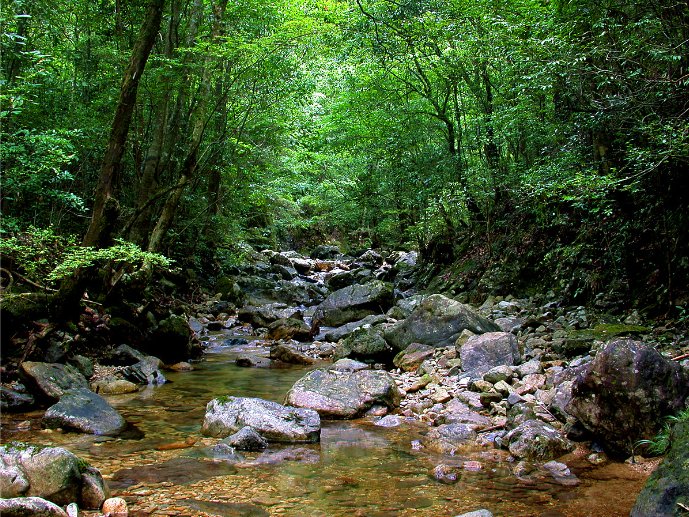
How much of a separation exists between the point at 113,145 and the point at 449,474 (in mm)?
5423

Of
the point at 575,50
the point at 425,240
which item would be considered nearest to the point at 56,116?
the point at 575,50

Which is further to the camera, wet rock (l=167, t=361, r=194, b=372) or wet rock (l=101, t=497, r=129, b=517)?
wet rock (l=167, t=361, r=194, b=372)

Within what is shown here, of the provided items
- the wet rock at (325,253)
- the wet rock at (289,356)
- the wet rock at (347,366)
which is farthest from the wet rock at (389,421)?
the wet rock at (325,253)

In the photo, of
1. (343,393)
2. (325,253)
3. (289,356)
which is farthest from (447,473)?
(325,253)

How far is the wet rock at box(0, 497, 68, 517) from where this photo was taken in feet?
9.08

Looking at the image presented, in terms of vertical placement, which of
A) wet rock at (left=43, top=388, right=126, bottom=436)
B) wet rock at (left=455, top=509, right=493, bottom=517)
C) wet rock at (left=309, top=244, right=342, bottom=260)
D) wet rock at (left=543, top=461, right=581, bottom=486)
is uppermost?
wet rock at (left=309, top=244, right=342, bottom=260)

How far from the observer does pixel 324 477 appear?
14.1ft

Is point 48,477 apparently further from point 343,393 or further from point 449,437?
point 343,393

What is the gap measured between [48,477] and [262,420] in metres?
2.33

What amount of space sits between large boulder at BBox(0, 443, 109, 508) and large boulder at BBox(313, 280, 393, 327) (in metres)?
9.66

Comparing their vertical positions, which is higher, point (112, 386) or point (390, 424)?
point (112, 386)

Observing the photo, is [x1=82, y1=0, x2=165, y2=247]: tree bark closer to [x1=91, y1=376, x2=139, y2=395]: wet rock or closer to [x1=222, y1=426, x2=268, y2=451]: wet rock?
[x1=91, y1=376, x2=139, y2=395]: wet rock

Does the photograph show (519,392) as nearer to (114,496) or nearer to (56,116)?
(114,496)

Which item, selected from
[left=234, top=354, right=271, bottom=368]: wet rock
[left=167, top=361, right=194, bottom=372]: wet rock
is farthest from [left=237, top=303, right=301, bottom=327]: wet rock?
[left=167, top=361, right=194, bottom=372]: wet rock
